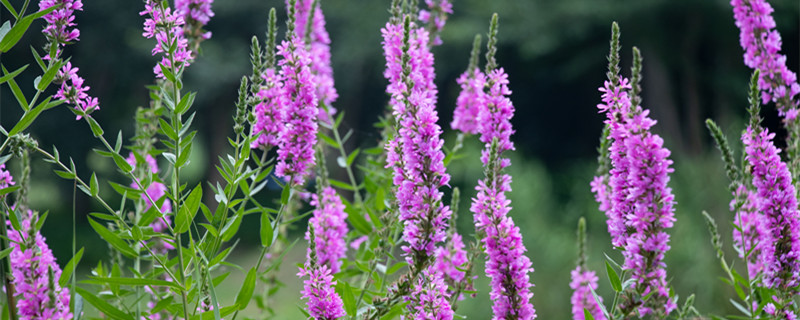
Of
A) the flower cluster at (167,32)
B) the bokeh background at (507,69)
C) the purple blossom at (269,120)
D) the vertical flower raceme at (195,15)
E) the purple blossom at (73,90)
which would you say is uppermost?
the bokeh background at (507,69)

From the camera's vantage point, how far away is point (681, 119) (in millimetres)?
21656

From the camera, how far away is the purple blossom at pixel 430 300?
1905mm

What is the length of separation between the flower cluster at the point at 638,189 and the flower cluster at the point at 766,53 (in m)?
1.28

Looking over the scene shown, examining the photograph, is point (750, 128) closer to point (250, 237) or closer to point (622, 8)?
point (622, 8)

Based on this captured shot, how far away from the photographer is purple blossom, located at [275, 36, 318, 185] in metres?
2.30

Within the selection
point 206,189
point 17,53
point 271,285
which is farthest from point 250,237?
point 271,285

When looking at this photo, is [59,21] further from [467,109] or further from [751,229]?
[751,229]

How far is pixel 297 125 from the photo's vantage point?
2.31 meters

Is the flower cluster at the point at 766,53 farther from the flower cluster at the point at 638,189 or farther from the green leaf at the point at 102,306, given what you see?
the green leaf at the point at 102,306

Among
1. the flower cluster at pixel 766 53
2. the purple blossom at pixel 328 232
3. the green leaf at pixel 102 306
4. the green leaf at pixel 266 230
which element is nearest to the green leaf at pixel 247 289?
the green leaf at pixel 266 230

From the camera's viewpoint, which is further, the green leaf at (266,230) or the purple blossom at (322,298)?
the green leaf at (266,230)

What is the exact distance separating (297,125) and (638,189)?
1027 mm

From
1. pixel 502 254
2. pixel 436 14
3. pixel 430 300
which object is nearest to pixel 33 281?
pixel 430 300

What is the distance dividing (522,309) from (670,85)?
19.8 metres
